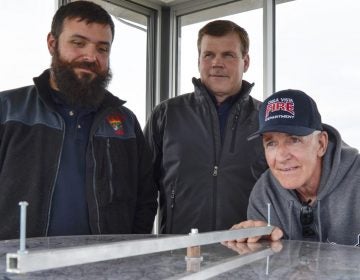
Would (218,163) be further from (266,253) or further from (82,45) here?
(266,253)

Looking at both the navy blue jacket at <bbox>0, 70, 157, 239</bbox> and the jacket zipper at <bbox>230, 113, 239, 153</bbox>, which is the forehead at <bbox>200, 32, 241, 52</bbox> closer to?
the jacket zipper at <bbox>230, 113, 239, 153</bbox>

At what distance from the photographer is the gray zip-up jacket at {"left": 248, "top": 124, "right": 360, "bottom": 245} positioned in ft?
5.67

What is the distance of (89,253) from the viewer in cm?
83

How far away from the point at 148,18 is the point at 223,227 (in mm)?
2519

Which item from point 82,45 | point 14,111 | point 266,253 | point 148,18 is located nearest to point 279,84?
point 148,18

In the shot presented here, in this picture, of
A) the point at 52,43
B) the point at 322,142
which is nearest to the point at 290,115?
the point at 322,142

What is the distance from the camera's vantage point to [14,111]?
6.59ft

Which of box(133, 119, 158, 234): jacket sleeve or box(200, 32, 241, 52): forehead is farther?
box(200, 32, 241, 52): forehead

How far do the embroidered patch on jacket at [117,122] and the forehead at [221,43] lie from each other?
2.38 ft

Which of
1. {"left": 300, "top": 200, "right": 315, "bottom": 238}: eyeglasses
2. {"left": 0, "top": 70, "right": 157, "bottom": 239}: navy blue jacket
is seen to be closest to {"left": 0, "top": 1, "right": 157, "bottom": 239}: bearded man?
{"left": 0, "top": 70, "right": 157, "bottom": 239}: navy blue jacket

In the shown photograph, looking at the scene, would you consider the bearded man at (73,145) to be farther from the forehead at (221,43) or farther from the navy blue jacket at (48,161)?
the forehead at (221,43)

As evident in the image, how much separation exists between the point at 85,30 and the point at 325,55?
199cm

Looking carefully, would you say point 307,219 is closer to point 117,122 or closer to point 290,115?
point 290,115

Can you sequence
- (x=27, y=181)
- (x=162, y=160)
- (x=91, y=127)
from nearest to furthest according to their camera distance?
(x=27, y=181) → (x=91, y=127) → (x=162, y=160)
